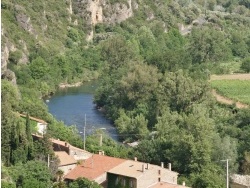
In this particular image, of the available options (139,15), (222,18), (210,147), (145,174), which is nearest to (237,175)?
(210,147)

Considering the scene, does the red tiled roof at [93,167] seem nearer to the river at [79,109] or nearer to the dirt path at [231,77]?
the river at [79,109]

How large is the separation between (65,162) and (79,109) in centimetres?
1893

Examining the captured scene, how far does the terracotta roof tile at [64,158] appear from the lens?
26305 millimetres

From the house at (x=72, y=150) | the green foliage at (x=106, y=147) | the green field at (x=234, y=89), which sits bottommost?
the green field at (x=234, y=89)

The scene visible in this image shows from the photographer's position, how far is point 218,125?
33.2 m

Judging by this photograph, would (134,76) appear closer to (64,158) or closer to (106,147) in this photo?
(106,147)

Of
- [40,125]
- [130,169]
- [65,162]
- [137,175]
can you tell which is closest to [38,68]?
[40,125]

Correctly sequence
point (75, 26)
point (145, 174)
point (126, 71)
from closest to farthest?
point (145, 174) < point (126, 71) < point (75, 26)

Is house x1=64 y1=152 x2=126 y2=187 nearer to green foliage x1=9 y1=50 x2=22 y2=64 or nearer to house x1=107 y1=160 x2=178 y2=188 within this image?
house x1=107 y1=160 x2=178 y2=188

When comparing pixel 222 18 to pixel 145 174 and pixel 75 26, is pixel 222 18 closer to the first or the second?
pixel 75 26

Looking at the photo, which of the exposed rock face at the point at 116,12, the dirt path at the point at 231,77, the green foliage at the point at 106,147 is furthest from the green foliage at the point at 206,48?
the green foliage at the point at 106,147

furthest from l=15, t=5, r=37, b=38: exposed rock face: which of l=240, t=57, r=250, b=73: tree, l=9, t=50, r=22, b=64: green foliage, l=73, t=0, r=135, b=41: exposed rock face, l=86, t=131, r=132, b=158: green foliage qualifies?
l=86, t=131, r=132, b=158: green foliage

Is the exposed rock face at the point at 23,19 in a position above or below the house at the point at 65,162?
above

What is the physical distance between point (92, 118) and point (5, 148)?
673 inches
